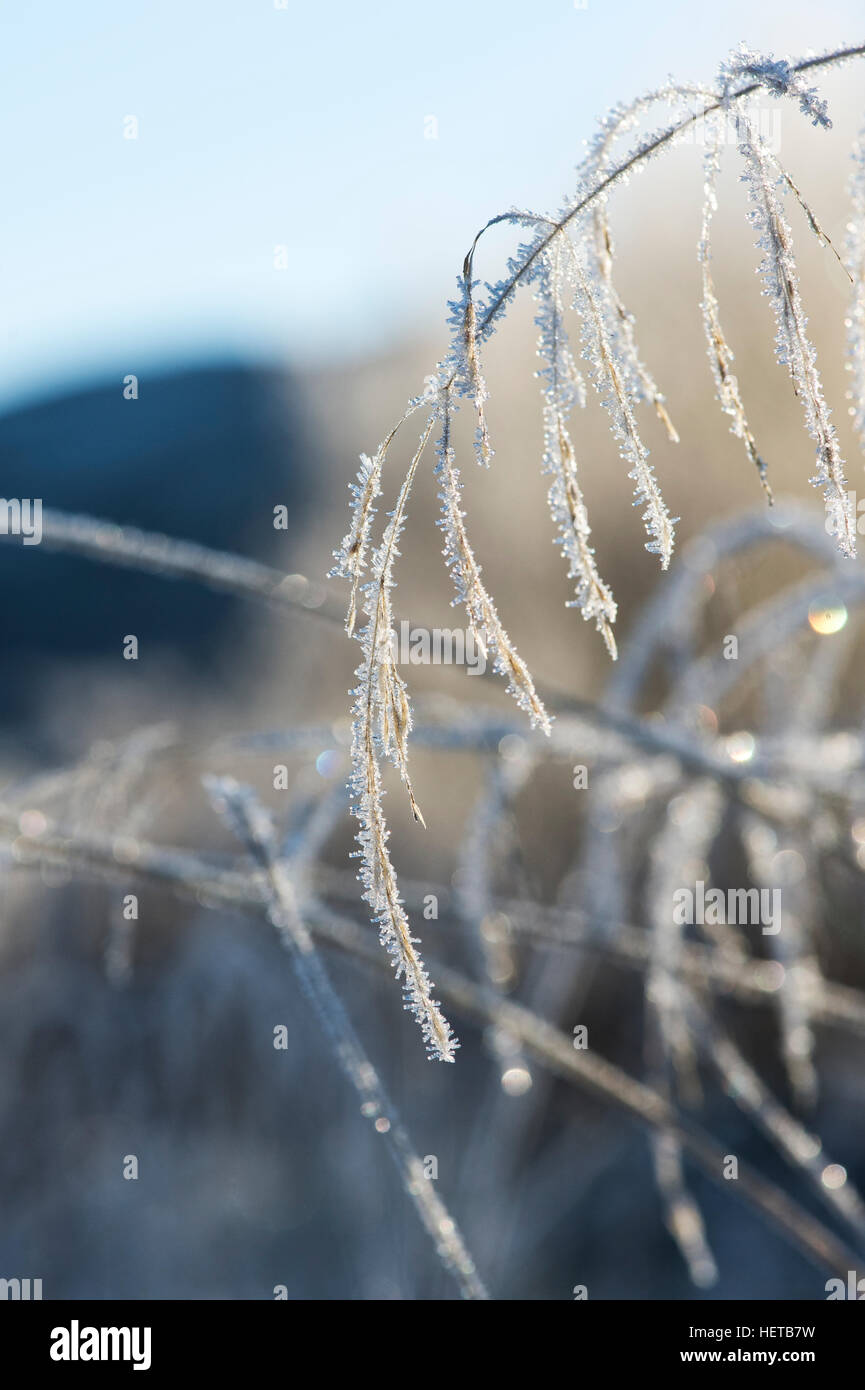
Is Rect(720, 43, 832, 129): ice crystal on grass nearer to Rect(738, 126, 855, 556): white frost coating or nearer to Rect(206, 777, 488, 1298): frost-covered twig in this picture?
Rect(738, 126, 855, 556): white frost coating

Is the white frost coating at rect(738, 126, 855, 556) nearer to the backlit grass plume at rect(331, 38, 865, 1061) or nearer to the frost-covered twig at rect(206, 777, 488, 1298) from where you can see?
the backlit grass plume at rect(331, 38, 865, 1061)

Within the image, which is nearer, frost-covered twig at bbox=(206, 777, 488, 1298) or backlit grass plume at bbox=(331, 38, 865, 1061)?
backlit grass plume at bbox=(331, 38, 865, 1061)

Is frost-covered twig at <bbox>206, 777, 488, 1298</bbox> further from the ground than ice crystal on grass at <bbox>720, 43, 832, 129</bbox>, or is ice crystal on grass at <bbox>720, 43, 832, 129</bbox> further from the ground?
ice crystal on grass at <bbox>720, 43, 832, 129</bbox>

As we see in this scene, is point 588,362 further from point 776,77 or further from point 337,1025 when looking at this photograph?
point 337,1025

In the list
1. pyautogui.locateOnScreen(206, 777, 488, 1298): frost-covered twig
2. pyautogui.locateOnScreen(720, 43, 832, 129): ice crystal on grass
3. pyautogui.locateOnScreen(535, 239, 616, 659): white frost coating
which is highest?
pyautogui.locateOnScreen(720, 43, 832, 129): ice crystal on grass

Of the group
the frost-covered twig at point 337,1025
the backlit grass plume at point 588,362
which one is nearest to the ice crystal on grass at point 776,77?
the backlit grass plume at point 588,362

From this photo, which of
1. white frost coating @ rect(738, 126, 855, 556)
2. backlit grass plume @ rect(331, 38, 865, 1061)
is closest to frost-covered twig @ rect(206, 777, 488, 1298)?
backlit grass plume @ rect(331, 38, 865, 1061)

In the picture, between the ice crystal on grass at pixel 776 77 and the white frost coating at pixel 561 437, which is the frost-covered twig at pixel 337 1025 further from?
the ice crystal on grass at pixel 776 77

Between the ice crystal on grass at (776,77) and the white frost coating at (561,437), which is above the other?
the ice crystal on grass at (776,77)
